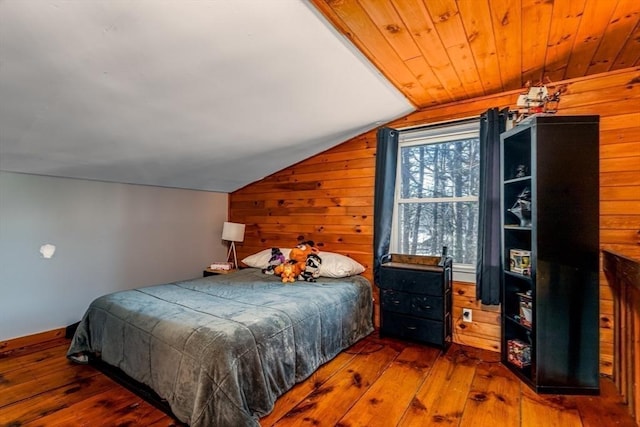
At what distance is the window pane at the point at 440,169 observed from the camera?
2896 millimetres

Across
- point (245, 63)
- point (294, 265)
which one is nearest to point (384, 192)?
point (294, 265)

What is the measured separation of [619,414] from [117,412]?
9.16 feet

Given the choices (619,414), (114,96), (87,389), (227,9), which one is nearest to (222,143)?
(114,96)

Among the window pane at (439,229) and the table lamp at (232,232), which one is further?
the table lamp at (232,232)

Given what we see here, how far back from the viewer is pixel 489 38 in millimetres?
1854

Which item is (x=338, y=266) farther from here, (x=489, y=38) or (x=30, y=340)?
(x=30, y=340)

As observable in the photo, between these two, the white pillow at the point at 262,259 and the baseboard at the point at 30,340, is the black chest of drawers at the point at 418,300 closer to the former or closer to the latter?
the white pillow at the point at 262,259

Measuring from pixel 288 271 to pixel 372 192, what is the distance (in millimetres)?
1158

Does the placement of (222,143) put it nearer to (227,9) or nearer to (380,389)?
(227,9)

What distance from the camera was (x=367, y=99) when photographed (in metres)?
2.56

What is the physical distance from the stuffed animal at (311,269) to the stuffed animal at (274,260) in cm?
29

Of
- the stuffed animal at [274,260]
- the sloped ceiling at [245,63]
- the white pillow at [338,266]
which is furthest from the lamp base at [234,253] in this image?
the sloped ceiling at [245,63]

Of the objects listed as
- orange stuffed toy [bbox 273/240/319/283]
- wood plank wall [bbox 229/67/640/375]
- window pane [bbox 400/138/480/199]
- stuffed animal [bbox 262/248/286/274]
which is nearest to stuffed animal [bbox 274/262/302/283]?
orange stuffed toy [bbox 273/240/319/283]

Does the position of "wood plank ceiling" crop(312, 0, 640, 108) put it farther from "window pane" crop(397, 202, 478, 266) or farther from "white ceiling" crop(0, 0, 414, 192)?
"window pane" crop(397, 202, 478, 266)
